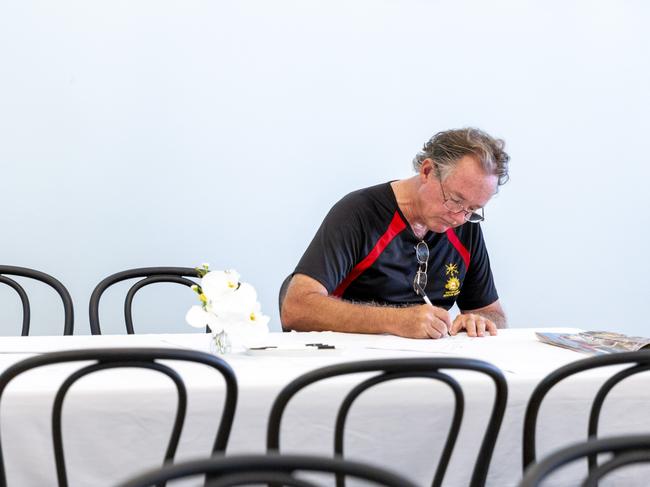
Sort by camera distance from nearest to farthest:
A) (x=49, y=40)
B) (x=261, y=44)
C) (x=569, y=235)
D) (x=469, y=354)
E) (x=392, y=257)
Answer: (x=469, y=354), (x=392, y=257), (x=49, y=40), (x=261, y=44), (x=569, y=235)

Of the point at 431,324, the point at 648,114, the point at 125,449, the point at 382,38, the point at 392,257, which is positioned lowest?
the point at 125,449

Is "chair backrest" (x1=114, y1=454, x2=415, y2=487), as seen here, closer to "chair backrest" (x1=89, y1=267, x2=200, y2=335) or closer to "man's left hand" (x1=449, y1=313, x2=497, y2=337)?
"man's left hand" (x1=449, y1=313, x2=497, y2=337)

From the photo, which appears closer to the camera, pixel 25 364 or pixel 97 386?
pixel 25 364

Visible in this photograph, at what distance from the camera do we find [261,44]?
3.22 metres

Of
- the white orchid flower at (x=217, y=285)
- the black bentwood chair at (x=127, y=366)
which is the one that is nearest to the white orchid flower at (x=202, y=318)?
the white orchid flower at (x=217, y=285)

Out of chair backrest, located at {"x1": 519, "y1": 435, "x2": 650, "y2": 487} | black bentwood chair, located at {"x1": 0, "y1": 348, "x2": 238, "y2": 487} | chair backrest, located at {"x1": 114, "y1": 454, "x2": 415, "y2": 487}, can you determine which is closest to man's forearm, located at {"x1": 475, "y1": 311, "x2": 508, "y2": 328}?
black bentwood chair, located at {"x1": 0, "y1": 348, "x2": 238, "y2": 487}

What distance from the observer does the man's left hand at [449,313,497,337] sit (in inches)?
85.0

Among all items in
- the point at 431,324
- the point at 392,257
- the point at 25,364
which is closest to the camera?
the point at 25,364

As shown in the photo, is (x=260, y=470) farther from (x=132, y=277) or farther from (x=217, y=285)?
(x=132, y=277)

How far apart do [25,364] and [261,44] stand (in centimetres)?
230

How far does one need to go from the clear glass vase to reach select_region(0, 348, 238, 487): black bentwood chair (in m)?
0.48

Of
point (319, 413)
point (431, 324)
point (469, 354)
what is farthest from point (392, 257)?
point (319, 413)

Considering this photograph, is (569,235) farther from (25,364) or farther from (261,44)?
(25,364)

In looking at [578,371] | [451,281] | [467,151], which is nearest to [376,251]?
[451,281]
